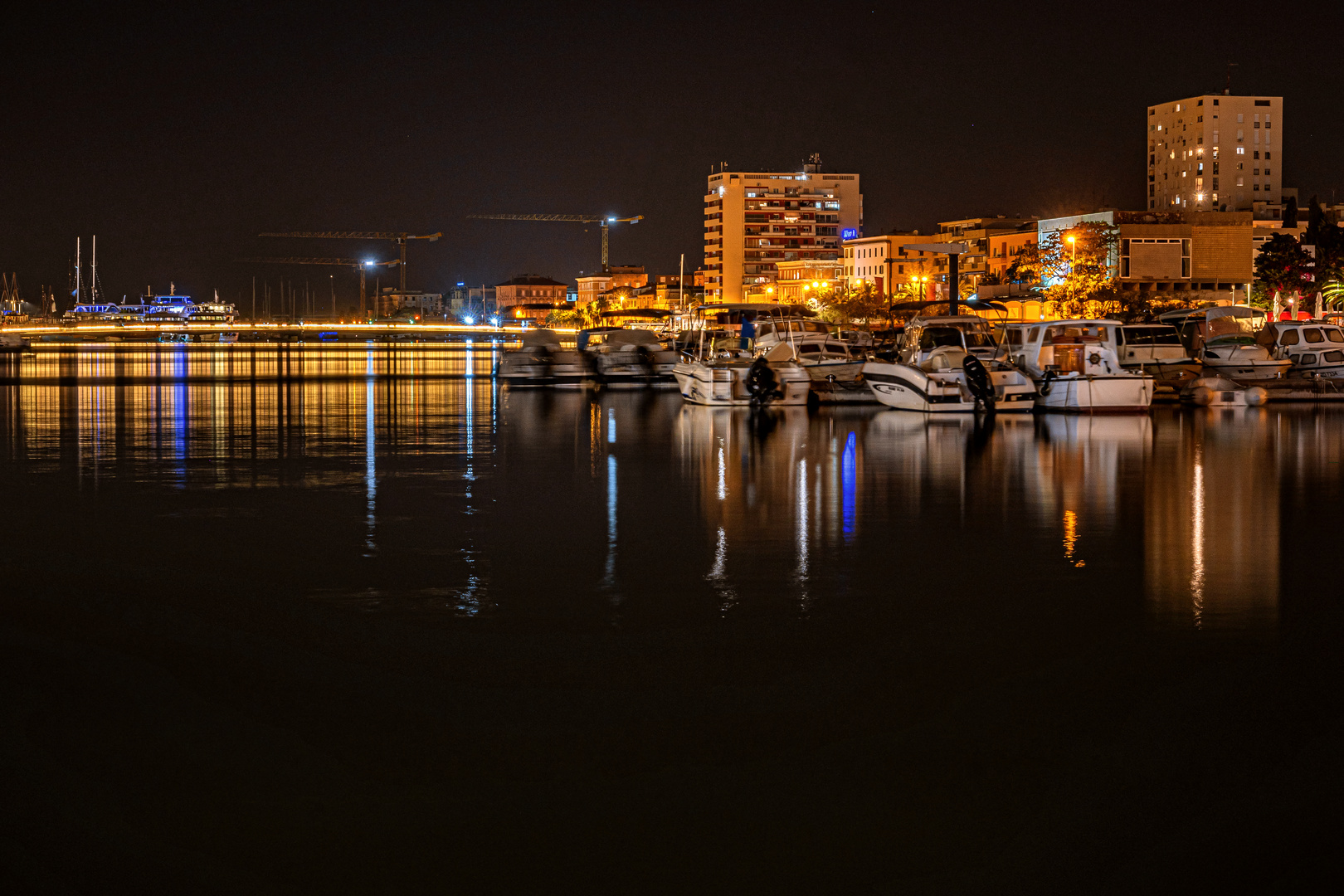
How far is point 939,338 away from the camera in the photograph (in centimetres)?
3331

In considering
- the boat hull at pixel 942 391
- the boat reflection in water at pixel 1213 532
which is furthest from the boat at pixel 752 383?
the boat reflection in water at pixel 1213 532

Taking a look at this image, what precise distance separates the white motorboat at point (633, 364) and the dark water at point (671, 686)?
32.5 m

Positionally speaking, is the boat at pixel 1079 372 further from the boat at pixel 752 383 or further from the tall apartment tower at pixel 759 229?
the tall apartment tower at pixel 759 229

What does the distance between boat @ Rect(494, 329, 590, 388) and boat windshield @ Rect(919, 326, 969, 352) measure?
17.4 meters

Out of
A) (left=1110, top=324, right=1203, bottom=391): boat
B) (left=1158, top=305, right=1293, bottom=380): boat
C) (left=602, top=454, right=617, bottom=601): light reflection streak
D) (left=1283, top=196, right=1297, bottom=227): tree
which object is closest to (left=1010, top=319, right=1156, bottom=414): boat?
(left=1110, top=324, right=1203, bottom=391): boat

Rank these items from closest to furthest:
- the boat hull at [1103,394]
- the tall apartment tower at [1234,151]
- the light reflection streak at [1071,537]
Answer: the light reflection streak at [1071,537] → the boat hull at [1103,394] → the tall apartment tower at [1234,151]

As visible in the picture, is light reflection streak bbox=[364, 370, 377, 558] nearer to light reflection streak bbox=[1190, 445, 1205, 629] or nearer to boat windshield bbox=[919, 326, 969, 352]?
light reflection streak bbox=[1190, 445, 1205, 629]

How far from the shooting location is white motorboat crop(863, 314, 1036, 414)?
96.9ft

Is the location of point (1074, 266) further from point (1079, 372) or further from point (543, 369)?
point (1079, 372)

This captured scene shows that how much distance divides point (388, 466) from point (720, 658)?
12.1 meters

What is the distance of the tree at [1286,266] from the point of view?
260ft

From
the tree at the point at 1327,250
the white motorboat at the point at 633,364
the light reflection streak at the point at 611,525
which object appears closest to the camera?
the light reflection streak at the point at 611,525

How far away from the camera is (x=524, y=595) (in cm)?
943

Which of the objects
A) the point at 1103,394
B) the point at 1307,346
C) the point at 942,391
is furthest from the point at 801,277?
the point at 942,391
